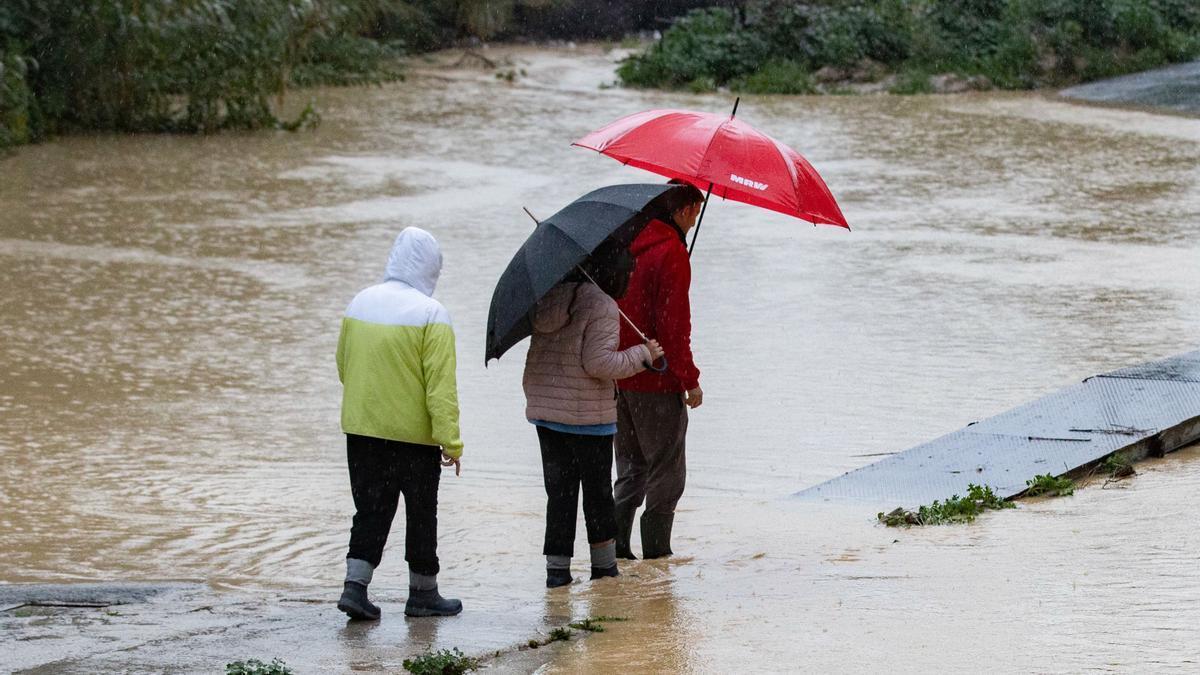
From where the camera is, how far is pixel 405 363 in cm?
525

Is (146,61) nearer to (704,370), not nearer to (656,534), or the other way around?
(704,370)

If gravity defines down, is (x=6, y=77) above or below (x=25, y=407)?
above

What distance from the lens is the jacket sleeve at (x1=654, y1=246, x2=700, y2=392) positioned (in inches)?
232

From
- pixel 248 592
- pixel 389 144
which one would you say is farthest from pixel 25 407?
pixel 389 144

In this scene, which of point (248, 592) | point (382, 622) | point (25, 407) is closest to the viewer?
point (382, 622)

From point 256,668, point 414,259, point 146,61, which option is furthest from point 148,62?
point 256,668

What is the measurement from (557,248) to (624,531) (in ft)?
4.67

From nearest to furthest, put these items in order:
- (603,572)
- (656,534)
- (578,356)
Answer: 1. (578,356)
2. (603,572)
3. (656,534)

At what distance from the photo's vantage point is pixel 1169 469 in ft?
23.8

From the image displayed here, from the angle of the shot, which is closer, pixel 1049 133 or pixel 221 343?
pixel 221 343

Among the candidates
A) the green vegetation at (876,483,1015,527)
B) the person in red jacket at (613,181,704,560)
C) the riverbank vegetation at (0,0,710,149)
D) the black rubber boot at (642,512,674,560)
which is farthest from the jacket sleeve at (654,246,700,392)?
the riverbank vegetation at (0,0,710,149)

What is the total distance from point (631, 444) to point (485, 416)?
127 inches

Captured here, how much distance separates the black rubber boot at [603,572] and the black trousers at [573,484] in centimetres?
12

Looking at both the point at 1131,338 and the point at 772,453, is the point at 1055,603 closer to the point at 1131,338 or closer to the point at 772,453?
the point at 772,453
